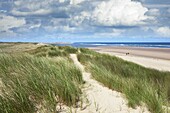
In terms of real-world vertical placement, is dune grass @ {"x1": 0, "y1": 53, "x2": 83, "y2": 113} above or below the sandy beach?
above

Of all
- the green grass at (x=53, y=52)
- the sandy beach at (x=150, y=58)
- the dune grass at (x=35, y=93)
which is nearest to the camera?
the dune grass at (x=35, y=93)

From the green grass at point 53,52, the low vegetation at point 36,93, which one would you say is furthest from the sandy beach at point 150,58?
the low vegetation at point 36,93

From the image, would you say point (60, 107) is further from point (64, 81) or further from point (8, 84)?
point (8, 84)

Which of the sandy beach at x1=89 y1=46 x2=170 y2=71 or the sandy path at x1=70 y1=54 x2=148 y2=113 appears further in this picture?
the sandy beach at x1=89 y1=46 x2=170 y2=71

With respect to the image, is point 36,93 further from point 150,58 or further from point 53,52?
point 150,58

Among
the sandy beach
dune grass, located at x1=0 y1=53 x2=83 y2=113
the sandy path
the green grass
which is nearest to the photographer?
dune grass, located at x1=0 y1=53 x2=83 y2=113

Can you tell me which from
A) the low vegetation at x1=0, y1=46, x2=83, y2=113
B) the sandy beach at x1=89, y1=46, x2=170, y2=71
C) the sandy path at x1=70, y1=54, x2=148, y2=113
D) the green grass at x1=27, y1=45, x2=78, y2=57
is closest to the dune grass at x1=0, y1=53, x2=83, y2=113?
the low vegetation at x1=0, y1=46, x2=83, y2=113

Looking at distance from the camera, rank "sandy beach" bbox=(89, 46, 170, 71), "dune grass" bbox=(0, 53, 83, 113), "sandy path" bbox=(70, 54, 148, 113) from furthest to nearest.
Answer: "sandy beach" bbox=(89, 46, 170, 71)
"sandy path" bbox=(70, 54, 148, 113)
"dune grass" bbox=(0, 53, 83, 113)

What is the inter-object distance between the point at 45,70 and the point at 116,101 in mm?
1791

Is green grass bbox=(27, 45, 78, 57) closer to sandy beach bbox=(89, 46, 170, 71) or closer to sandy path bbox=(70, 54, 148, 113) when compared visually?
sandy beach bbox=(89, 46, 170, 71)

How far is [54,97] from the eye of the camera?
4.95 metres

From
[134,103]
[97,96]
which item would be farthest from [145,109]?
[97,96]

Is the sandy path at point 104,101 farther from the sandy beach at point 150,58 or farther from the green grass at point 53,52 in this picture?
the green grass at point 53,52

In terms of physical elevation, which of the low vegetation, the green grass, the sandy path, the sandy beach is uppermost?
the low vegetation
